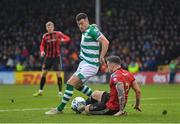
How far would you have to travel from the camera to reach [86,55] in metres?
13.7

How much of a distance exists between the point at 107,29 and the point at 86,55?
29.0m

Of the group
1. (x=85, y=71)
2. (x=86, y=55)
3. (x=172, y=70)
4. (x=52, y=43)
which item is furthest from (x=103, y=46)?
(x=172, y=70)

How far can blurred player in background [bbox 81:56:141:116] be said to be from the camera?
1282 cm

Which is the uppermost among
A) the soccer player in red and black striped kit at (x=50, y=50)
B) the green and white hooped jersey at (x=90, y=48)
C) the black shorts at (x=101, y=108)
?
the green and white hooped jersey at (x=90, y=48)

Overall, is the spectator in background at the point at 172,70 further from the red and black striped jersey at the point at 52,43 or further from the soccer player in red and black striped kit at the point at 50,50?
the red and black striped jersey at the point at 52,43

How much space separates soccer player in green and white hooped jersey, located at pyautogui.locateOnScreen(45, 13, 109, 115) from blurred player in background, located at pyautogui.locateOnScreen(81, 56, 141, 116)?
499 mm

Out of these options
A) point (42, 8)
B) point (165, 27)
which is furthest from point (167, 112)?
point (42, 8)

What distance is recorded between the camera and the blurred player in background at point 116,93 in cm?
1282

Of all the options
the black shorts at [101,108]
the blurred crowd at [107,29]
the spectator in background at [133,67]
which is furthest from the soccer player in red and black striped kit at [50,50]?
the blurred crowd at [107,29]

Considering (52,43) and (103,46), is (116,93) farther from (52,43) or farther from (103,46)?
(52,43)

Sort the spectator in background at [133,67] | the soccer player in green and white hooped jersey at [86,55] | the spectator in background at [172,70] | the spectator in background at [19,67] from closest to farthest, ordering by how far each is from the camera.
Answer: the soccer player in green and white hooped jersey at [86,55] → the spectator in background at [172,70] → the spectator in background at [133,67] → the spectator in background at [19,67]

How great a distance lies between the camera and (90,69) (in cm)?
1371

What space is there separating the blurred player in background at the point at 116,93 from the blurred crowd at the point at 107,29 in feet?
78.6

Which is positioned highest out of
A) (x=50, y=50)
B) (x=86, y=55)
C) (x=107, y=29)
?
(x=86, y=55)
